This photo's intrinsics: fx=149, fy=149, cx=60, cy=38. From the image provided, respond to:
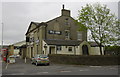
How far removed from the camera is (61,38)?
32562 mm

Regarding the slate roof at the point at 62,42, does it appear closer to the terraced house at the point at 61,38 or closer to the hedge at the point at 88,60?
the terraced house at the point at 61,38

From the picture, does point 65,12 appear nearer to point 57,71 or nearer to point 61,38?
point 61,38

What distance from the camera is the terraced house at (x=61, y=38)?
29.6m

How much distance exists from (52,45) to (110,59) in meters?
11.0

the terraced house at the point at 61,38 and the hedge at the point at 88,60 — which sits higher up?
the terraced house at the point at 61,38

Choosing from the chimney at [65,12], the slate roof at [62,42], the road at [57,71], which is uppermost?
the chimney at [65,12]

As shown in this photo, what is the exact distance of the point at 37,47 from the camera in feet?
110

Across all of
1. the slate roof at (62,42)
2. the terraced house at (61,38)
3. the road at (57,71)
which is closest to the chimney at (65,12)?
the terraced house at (61,38)

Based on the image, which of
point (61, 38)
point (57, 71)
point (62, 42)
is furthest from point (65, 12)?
point (57, 71)

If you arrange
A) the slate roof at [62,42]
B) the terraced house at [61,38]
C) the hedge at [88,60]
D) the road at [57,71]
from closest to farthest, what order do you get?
the road at [57,71] → the hedge at [88,60] → the slate roof at [62,42] → the terraced house at [61,38]

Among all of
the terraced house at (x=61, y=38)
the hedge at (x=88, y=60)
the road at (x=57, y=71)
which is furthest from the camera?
the terraced house at (x=61, y=38)

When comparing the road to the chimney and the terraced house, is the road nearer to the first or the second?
the terraced house

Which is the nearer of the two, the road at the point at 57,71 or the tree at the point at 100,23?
the road at the point at 57,71

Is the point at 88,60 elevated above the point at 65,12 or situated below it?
below
